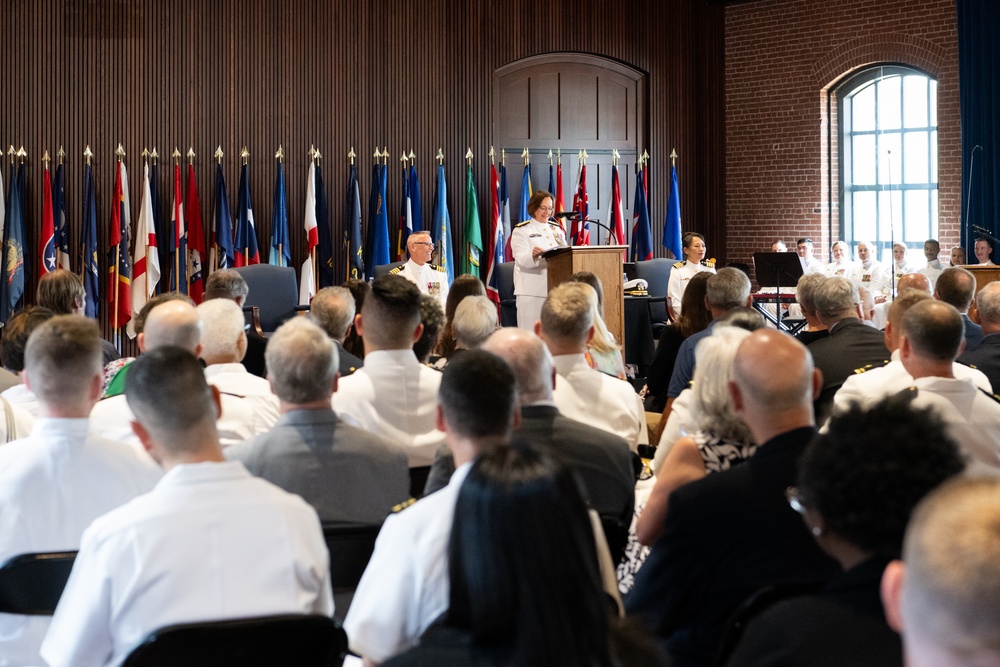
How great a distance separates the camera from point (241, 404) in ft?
12.2

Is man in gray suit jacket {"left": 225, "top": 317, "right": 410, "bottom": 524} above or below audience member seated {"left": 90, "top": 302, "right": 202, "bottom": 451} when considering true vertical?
below

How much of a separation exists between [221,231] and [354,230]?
1316mm

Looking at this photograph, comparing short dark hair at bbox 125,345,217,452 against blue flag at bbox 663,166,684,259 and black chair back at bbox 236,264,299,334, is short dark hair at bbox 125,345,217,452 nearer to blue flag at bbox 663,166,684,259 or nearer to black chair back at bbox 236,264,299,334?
black chair back at bbox 236,264,299,334

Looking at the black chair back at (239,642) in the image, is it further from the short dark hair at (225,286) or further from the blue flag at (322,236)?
the blue flag at (322,236)

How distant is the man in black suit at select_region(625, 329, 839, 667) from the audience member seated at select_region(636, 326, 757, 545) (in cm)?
27

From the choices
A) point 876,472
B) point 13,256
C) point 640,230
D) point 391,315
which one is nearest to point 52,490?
point 391,315

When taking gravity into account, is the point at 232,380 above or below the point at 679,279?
below

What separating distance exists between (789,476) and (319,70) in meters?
9.77

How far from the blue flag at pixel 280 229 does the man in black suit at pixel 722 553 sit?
8.87 m

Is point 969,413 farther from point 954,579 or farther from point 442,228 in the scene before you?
point 442,228

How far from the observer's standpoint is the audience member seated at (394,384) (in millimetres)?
3793

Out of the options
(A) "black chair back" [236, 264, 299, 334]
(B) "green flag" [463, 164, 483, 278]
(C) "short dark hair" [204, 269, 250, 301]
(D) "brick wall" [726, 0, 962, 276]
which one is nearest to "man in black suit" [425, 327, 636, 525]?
(C) "short dark hair" [204, 269, 250, 301]

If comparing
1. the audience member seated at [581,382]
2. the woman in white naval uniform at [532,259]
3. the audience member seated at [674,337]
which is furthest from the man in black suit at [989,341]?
the woman in white naval uniform at [532,259]

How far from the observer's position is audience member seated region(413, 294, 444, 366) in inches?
176
